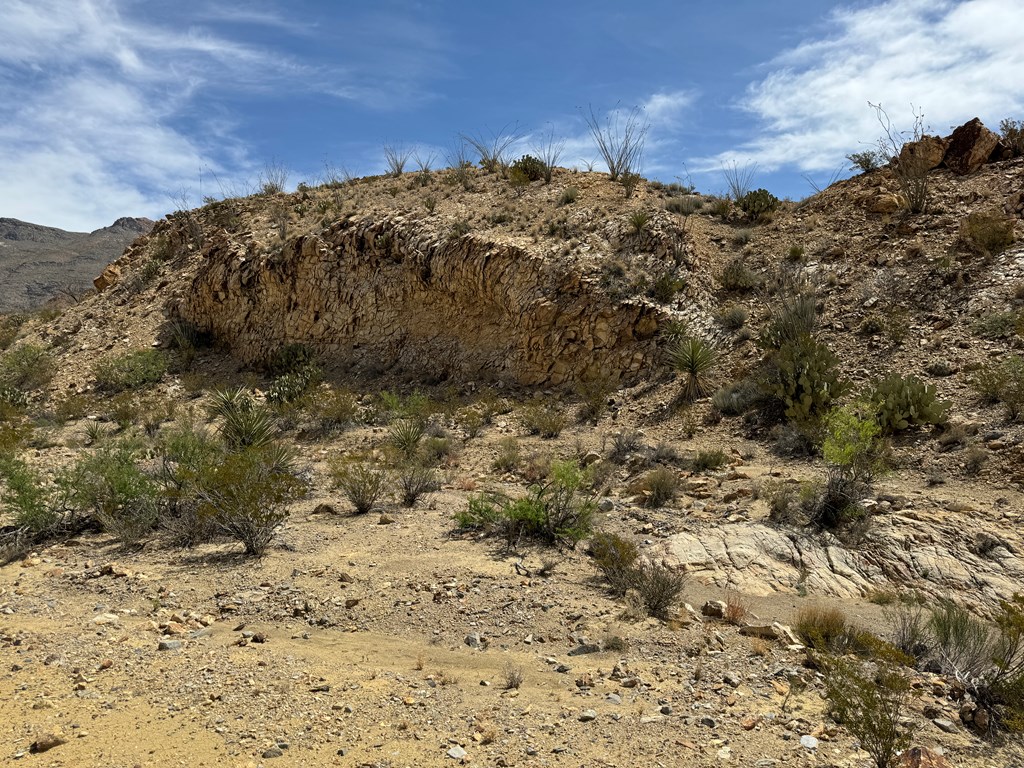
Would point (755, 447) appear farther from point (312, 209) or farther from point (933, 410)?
point (312, 209)

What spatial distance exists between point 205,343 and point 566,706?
19.5 meters

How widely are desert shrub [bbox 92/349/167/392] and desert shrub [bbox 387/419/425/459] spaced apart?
9.45 metres

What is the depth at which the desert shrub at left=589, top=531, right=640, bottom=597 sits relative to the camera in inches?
237

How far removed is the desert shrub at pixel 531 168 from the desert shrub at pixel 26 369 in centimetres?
1492

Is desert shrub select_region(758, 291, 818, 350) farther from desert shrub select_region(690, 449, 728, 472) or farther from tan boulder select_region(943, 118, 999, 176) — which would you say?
tan boulder select_region(943, 118, 999, 176)

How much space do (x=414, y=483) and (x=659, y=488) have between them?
11.0 ft

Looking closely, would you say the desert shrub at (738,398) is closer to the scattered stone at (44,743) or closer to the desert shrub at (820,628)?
the desert shrub at (820,628)

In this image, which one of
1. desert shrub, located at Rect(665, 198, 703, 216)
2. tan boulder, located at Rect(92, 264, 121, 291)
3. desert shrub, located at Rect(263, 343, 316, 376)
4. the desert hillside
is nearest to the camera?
the desert hillside

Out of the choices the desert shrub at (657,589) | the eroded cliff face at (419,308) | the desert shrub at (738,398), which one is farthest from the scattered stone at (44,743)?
the eroded cliff face at (419,308)

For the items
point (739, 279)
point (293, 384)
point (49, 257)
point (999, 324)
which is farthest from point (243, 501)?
point (49, 257)

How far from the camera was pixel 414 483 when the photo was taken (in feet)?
30.2

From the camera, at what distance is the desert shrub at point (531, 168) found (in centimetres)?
1986

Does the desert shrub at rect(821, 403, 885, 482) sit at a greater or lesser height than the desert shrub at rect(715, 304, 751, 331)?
lesser

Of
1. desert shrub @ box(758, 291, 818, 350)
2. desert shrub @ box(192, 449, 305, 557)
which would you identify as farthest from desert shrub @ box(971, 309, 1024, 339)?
Answer: desert shrub @ box(192, 449, 305, 557)
